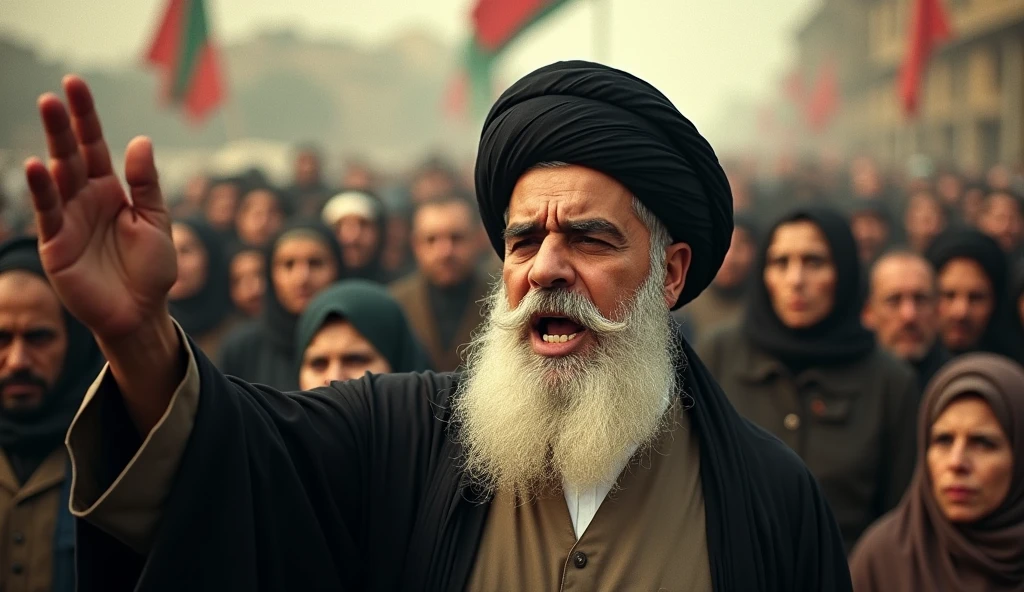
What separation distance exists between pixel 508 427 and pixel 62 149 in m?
1.11

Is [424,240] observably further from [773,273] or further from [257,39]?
[257,39]

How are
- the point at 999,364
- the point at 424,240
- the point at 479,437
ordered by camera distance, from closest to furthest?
1. the point at 479,437
2. the point at 999,364
3. the point at 424,240

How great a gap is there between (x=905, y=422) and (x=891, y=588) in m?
1.08

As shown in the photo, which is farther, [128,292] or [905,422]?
[905,422]

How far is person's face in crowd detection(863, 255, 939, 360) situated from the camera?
232 inches

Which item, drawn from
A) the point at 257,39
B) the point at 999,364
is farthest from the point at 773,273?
the point at 257,39

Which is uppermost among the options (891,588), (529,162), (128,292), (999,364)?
(529,162)

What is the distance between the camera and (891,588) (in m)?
4.00

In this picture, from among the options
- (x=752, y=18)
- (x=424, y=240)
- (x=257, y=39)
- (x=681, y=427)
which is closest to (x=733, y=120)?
(x=752, y=18)

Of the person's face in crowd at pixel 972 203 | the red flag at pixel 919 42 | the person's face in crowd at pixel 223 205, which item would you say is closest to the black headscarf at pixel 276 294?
the person's face in crowd at pixel 223 205

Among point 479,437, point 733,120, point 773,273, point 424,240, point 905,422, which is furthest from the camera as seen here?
point 733,120

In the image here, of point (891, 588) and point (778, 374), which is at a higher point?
point (778, 374)

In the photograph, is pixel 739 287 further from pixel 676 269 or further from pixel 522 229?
pixel 522 229

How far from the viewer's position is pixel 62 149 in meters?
1.82
